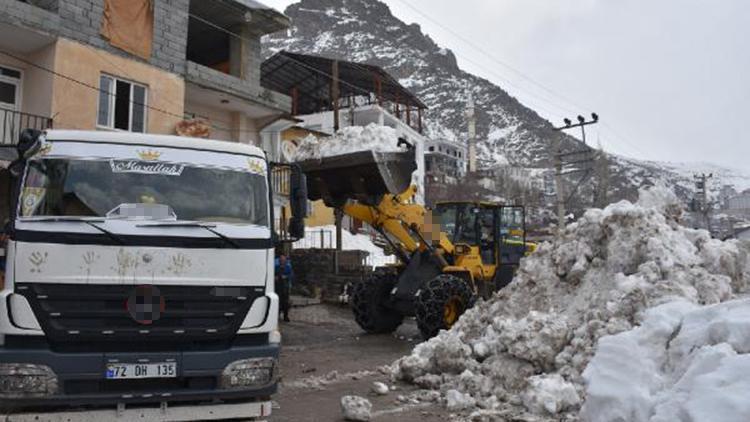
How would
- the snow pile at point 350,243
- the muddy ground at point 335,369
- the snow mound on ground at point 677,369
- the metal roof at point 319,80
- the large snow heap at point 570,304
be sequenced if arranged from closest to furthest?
the snow mound on ground at point 677,369, the muddy ground at point 335,369, the large snow heap at point 570,304, the snow pile at point 350,243, the metal roof at point 319,80

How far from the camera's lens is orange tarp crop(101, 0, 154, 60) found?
53.1ft

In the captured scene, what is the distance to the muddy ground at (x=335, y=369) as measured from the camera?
6918 millimetres

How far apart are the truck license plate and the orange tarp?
13578mm

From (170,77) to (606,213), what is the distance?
1291cm

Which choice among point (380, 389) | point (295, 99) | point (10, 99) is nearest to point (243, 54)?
point (10, 99)

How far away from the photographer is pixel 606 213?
9.62 meters

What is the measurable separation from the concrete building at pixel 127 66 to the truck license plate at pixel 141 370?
11.8 m

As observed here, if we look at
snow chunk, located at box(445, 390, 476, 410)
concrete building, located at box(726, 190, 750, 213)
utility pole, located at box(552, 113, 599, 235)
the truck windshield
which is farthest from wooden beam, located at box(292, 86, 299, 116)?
concrete building, located at box(726, 190, 750, 213)

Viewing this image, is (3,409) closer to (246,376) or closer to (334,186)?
(246,376)

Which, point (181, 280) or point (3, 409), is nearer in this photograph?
point (3, 409)

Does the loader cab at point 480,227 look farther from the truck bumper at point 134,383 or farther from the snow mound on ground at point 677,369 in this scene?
the truck bumper at point 134,383

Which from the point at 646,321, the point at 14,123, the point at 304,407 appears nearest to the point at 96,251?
the point at 304,407

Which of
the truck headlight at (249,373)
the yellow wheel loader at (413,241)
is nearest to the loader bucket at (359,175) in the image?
the yellow wheel loader at (413,241)

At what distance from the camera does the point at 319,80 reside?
38750 mm
